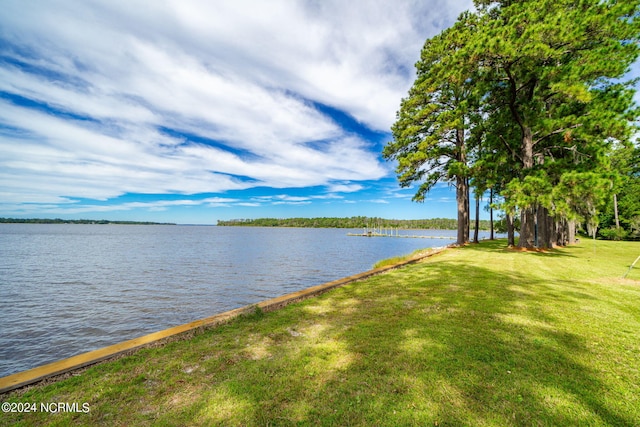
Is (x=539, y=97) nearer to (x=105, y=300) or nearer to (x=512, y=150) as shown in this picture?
(x=512, y=150)

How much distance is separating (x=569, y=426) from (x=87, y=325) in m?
10.7

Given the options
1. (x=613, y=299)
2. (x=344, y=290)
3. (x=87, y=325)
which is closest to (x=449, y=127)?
(x=613, y=299)

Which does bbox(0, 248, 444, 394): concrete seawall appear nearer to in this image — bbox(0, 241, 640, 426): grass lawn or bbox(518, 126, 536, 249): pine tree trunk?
bbox(0, 241, 640, 426): grass lawn

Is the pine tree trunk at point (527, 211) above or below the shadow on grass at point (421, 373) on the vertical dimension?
above

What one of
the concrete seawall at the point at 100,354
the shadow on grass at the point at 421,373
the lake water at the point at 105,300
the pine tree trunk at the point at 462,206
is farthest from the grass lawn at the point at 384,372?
the pine tree trunk at the point at 462,206

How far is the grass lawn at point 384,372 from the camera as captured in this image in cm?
250


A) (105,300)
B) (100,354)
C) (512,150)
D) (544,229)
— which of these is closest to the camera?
(100,354)

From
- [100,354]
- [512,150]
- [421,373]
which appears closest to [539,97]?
[512,150]

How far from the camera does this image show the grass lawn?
250cm

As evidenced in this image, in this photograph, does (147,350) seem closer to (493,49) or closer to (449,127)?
(493,49)

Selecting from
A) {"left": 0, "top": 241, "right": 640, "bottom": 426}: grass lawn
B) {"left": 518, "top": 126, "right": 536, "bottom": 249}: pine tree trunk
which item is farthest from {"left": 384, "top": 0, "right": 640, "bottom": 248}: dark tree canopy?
{"left": 0, "top": 241, "right": 640, "bottom": 426}: grass lawn

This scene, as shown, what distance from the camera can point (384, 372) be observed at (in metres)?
3.13

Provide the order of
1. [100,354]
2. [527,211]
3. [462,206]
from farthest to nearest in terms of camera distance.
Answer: [462,206], [527,211], [100,354]

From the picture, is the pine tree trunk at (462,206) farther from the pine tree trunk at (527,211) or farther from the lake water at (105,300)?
the lake water at (105,300)
